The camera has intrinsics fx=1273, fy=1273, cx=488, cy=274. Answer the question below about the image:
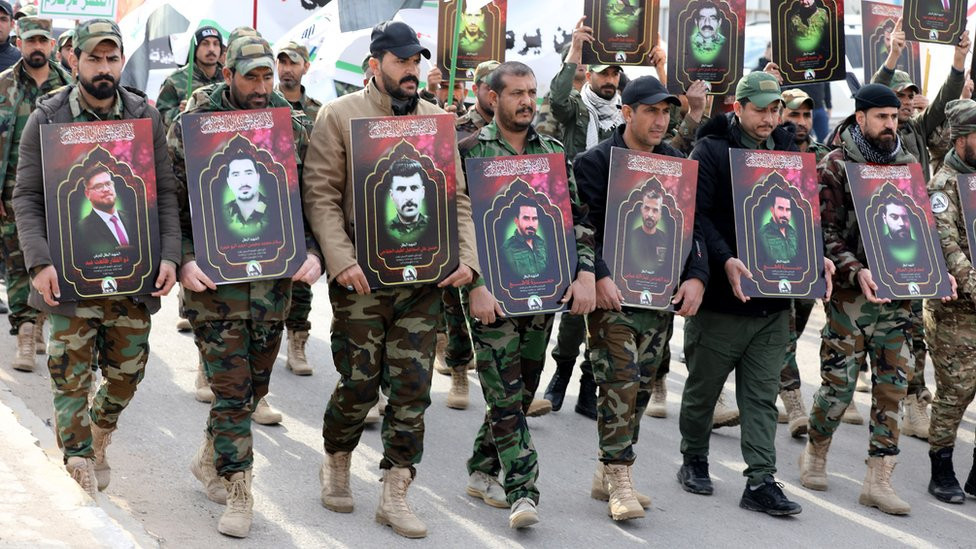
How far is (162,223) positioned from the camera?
5562 millimetres

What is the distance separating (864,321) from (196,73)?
4.67 metres

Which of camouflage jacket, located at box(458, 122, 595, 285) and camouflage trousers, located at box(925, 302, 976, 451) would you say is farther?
camouflage trousers, located at box(925, 302, 976, 451)

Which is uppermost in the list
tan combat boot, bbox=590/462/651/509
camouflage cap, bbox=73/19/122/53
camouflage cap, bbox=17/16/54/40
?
camouflage cap, bbox=17/16/54/40

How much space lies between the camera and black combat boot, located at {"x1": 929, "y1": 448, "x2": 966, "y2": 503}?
7.32m

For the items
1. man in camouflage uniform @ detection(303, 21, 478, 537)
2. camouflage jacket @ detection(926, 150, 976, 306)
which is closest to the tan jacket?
man in camouflage uniform @ detection(303, 21, 478, 537)

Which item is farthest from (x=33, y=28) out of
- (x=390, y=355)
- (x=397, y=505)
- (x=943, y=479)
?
(x=943, y=479)

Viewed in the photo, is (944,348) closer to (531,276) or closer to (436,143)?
(531,276)

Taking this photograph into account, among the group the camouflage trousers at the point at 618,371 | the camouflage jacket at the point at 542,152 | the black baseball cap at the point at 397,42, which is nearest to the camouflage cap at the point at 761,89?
the camouflage jacket at the point at 542,152

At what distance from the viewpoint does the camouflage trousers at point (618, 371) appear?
627 centimetres

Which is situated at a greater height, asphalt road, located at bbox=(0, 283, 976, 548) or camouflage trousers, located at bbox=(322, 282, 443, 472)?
camouflage trousers, located at bbox=(322, 282, 443, 472)

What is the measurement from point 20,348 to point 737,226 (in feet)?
15.6

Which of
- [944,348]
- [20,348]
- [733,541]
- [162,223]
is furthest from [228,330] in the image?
[944,348]

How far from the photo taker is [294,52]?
28.1ft

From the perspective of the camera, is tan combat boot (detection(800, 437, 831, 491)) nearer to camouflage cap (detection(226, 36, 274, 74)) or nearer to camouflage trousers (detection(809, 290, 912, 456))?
camouflage trousers (detection(809, 290, 912, 456))
